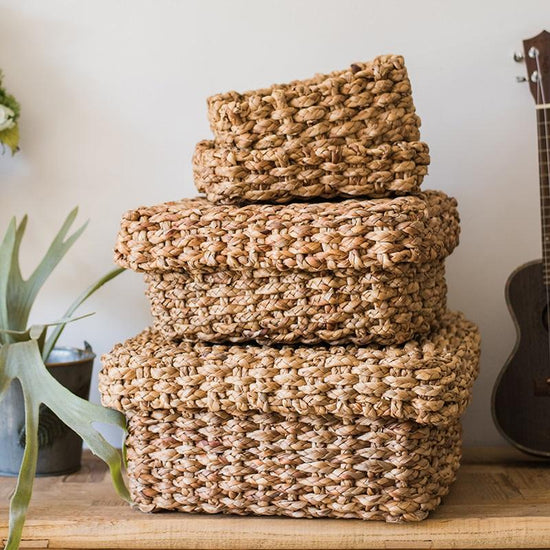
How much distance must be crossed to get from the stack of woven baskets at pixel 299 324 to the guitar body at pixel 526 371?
25 cm

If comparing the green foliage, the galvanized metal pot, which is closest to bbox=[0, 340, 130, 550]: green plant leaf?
the green foliage

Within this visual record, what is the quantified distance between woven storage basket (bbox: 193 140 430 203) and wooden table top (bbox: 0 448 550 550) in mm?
443

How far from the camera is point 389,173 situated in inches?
42.3

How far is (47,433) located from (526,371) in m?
0.81

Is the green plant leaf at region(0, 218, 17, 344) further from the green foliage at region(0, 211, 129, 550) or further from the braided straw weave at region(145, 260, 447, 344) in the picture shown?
the braided straw weave at region(145, 260, 447, 344)

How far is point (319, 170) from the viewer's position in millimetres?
1076

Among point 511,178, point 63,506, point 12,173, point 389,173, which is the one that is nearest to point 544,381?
point 511,178

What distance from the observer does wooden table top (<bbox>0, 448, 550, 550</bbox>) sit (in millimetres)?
1039

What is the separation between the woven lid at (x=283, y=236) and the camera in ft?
3.29

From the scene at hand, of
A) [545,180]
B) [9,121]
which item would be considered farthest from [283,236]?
[9,121]

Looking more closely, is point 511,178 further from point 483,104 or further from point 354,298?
point 354,298

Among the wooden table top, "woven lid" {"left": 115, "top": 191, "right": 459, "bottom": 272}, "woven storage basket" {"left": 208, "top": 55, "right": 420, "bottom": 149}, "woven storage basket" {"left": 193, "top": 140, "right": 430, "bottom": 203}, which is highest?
"woven storage basket" {"left": 208, "top": 55, "right": 420, "bottom": 149}

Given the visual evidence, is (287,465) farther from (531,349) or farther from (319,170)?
(531,349)

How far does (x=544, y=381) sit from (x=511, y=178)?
0.38 meters
